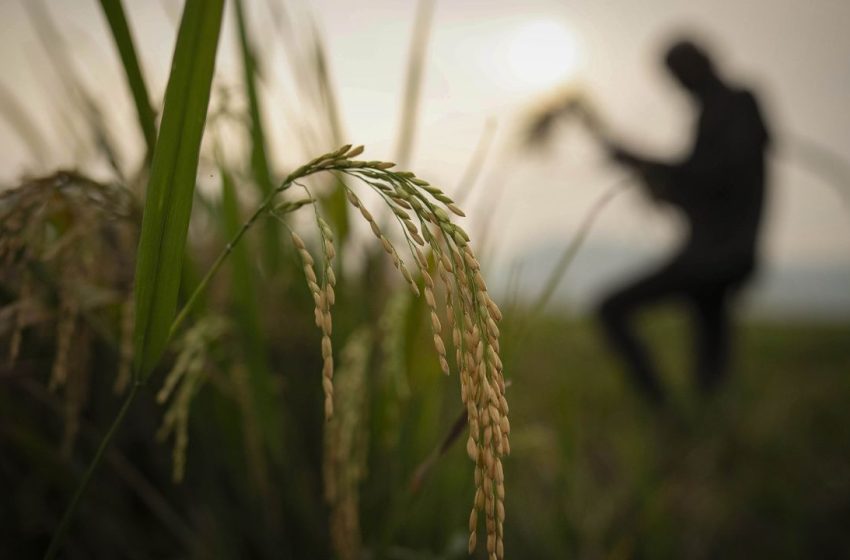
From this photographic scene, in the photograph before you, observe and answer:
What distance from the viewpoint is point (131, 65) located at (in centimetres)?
64

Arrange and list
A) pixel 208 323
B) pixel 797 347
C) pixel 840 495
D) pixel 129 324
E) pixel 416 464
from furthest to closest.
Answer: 1. pixel 797 347
2. pixel 840 495
3. pixel 416 464
4. pixel 129 324
5. pixel 208 323

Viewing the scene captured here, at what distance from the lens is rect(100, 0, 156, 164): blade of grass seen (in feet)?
1.96

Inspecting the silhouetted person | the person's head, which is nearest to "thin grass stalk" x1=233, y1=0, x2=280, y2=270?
the silhouetted person

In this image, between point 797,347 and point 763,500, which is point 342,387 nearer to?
point 763,500

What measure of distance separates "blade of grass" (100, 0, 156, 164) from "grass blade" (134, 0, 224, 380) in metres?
0.13

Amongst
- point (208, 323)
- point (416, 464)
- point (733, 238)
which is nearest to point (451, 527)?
point (416, 464)

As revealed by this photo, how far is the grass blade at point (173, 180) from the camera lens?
20.9 inches

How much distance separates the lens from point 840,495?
2.72 m

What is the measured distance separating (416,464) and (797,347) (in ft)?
22.4

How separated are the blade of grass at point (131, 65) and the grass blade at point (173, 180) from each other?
0.44 feet

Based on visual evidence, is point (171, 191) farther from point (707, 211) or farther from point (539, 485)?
point (707, 211)

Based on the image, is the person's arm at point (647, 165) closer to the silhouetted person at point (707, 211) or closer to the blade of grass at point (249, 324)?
the silhouetted person at point (707, 211)

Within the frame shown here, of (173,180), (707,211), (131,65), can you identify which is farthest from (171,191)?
(707,211)

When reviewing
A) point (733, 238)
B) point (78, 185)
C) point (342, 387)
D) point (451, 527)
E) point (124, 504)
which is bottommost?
point (733, 238)
